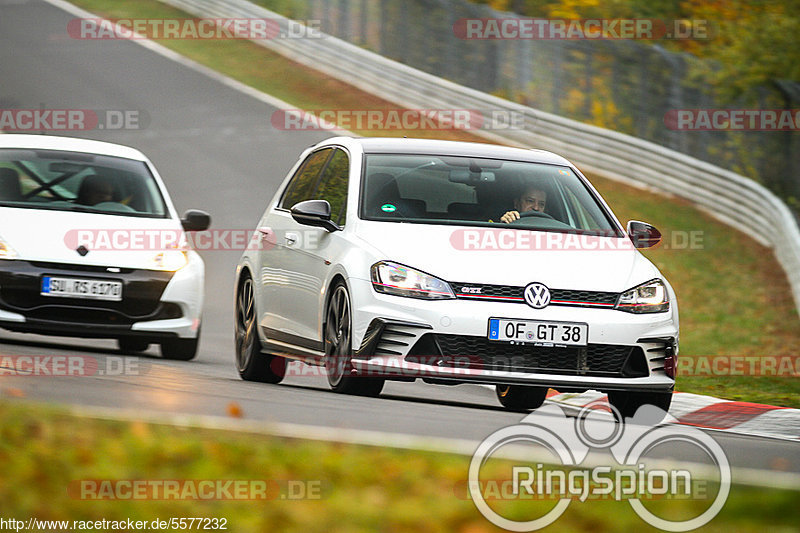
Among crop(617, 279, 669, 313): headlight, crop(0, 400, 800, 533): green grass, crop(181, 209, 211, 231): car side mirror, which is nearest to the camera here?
crop(0, 400, 800, 533): green grass

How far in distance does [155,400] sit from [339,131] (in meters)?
19.0

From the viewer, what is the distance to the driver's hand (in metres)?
9.55

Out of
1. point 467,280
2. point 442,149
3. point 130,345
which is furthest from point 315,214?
point 130,345

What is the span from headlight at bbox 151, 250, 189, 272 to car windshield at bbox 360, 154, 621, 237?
2.47 metres

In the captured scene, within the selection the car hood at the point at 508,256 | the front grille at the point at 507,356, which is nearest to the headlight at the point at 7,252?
the car hood at the point at 508,256

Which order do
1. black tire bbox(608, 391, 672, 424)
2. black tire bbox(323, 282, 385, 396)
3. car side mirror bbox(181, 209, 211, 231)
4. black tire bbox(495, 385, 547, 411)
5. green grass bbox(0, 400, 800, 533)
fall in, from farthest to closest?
car side mirror bbox(181, 209, 211, 231) → black tire bbox(495, 385, 547, 411) → black tire bbox(608, 391, 672, 424) → black tire bbox(323, 282, 385, 396) → green grass bbox(0, 400, 800, 533)

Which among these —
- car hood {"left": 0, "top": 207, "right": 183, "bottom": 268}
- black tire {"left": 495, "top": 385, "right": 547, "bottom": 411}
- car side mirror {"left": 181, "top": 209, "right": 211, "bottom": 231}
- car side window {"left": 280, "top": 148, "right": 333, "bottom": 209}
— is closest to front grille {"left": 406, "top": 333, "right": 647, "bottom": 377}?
black tire {"left": 495, "top": 385, "right": 547, "bottom": 411}

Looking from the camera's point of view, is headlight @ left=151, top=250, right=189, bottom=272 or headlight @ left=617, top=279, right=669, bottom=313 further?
headlight @ left=151, top=250, right=189, bottom=272

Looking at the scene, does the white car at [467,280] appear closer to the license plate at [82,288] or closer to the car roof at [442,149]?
the car roof at [442,149]

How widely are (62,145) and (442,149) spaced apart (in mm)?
4097

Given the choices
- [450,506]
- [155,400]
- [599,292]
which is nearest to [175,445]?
[450,506]

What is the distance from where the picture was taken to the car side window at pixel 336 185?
32.0 feet

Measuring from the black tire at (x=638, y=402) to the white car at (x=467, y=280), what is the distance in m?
0.01

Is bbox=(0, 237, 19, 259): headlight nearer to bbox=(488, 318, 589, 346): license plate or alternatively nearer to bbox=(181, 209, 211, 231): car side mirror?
bbox=(181, 209, 211, 231): car side mirror
